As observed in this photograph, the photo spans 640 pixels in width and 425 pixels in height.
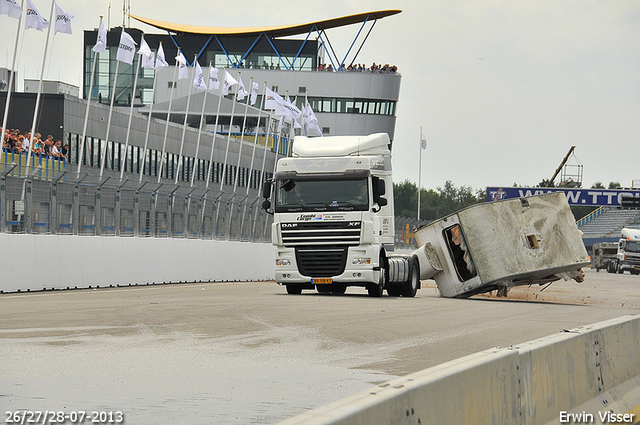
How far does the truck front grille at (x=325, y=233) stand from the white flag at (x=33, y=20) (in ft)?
47.0

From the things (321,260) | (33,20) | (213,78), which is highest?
(213,78)

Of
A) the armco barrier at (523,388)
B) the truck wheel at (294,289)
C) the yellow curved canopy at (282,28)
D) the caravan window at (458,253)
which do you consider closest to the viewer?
the armco barrier at (523,388)

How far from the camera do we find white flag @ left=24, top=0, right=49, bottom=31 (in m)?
31.1

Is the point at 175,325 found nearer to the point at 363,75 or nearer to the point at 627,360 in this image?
the point at 627,360

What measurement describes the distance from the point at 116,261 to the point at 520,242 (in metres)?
10.4

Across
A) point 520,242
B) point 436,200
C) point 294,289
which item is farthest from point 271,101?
point 436,200

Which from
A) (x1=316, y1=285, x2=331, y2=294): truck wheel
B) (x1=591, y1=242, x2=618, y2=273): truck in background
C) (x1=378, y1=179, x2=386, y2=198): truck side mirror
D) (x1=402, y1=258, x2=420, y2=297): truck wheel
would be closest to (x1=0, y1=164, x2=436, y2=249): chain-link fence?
(x1=402, y1=258, x2=420, y2=297): truck wheel

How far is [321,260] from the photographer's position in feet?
71.3

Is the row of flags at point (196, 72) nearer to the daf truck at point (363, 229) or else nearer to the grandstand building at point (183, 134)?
the grandstand building at point (183, 134)

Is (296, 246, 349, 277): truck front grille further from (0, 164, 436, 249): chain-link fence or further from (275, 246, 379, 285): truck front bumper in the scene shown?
(0, 164, 436, 249): chain-link fence

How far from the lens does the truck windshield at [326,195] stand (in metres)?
21.4

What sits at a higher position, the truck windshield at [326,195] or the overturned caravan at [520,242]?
the truck windshield at [326,195]

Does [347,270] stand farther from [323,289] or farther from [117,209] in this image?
[117,209]

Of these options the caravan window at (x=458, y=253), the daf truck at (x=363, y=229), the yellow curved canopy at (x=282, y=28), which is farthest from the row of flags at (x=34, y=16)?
the yellow curved canopy at (x=282, y=28)
